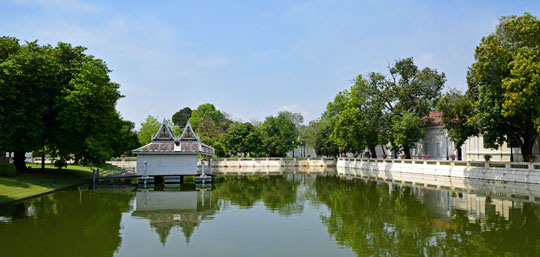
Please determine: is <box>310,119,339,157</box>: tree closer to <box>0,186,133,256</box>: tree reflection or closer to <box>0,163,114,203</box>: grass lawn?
<box>0,163,114,203</box>: grass lawn

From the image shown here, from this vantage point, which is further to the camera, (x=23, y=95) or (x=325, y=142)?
(x=325, y=142)

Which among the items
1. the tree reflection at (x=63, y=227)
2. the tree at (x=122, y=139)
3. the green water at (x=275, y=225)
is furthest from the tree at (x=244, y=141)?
the tree reflection at (x=63, y=227)

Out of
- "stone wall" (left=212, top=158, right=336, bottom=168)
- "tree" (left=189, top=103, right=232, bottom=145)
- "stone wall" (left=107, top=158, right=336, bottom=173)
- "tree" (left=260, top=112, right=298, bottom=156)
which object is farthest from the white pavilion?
"tree" (left=260, top=112, right=298, bottom=156)

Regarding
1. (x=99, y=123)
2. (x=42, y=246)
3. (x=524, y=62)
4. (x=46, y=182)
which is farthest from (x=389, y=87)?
(x=42, y=246)

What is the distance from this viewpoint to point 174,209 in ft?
68.5

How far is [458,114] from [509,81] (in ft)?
19.1

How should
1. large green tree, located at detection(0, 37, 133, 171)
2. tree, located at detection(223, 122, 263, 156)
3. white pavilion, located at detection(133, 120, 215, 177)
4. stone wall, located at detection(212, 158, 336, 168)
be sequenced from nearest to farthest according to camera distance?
large green tree, located at detection(0, 37, 133, 171)
white pavilion, located at detection(133, 120, 215, 177)
stone wall, located at detection(212, 158, 336, 168)
tree, located at detection(223, 122, 263, 156)

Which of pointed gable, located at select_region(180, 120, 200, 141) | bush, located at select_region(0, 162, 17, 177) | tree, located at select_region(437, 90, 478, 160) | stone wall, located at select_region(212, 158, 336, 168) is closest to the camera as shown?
bush, located at select_region(0, 162, 17, 177)

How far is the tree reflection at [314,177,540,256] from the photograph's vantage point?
11974 mm

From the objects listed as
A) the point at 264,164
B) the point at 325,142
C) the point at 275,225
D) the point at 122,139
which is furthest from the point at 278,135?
the point at 275,225

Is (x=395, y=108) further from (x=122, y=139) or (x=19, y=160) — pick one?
(x=19, y=160)

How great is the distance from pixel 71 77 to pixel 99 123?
167 inches

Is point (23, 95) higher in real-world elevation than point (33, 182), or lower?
Result: higher

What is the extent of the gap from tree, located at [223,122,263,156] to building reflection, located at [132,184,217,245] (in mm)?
44226
